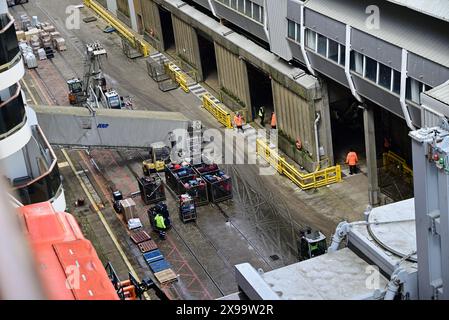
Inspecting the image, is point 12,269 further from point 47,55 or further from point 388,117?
point 47,55

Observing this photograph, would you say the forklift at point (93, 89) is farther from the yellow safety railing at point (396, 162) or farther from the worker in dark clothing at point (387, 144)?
the yellow safety railing at point (396, 162)

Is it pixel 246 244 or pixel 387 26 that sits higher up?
pixel 387 26

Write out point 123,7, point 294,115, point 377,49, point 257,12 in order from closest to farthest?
1. point 377,49
2. point 294,115
3. point 257,12
4. point 123,7

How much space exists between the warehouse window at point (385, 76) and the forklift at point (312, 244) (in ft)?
28.2

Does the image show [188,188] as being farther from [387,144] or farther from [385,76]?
[385,76]

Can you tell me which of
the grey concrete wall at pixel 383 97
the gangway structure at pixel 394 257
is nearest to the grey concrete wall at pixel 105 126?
the grey concrete wall at pixel 383 97

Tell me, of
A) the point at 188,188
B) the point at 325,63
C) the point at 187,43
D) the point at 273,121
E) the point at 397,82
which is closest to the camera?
the point at 397,82

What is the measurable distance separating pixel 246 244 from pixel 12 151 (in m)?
14.4

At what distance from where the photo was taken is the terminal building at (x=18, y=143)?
113 ft

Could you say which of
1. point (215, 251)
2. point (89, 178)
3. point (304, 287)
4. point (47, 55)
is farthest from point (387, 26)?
point (47, 55)

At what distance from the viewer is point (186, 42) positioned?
6806 centimetres

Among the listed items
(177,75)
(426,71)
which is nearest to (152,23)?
(177,75)

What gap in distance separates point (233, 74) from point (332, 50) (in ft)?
52.2

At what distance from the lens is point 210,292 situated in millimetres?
37812
